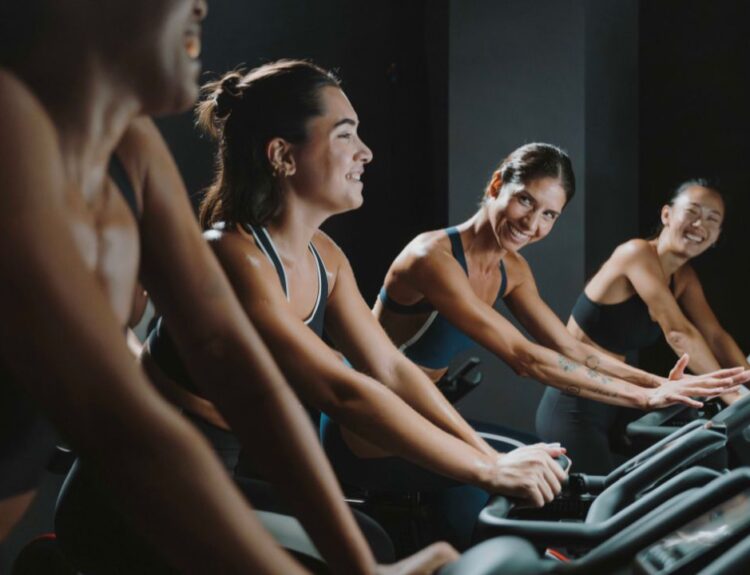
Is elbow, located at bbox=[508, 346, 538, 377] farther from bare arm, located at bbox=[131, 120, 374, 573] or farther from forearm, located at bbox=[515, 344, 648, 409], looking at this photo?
bare arm, located at bbox=[131, 120, 374, 573]

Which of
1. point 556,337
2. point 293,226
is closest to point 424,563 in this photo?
point 293,226

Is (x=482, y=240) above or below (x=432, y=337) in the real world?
above

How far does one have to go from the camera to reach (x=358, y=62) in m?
5.13

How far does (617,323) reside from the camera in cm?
407

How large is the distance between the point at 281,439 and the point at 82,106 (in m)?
0.39

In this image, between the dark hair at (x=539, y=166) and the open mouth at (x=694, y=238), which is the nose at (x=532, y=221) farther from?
the open mouth at (x=694, y=238)

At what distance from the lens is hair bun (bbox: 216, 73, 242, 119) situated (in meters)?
2.05

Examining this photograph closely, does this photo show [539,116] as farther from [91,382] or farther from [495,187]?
[91,382]

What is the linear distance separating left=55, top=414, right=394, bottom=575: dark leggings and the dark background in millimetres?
3216

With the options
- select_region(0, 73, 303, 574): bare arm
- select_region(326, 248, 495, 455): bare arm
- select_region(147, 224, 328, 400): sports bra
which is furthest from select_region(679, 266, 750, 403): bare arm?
select_region(0, 73, 303, 574): bare arm

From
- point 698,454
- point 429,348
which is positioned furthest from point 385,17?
point 698,454

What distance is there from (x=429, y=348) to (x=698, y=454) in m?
1.40

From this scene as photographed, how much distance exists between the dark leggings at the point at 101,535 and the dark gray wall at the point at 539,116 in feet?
11.3

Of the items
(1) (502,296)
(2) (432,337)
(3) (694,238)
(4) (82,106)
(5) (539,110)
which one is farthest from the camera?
(5) (539,110)
